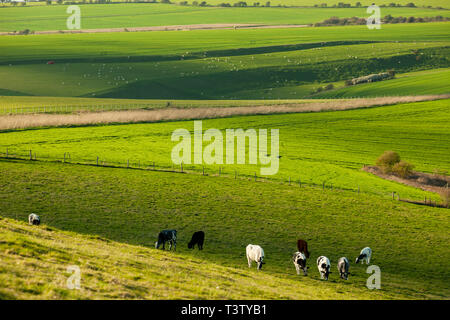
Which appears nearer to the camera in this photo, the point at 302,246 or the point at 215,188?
the point at 302,246

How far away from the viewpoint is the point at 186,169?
2242 inches

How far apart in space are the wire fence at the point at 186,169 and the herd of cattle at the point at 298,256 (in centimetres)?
1744

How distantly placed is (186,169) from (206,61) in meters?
98.0

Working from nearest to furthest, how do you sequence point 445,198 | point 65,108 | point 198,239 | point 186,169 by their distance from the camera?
point 198,239
point 445,198
point 186,169
point 65,108

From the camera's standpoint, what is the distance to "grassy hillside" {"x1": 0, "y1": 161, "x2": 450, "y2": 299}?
21.5 meters

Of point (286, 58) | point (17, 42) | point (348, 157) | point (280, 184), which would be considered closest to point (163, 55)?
point (286, 58)

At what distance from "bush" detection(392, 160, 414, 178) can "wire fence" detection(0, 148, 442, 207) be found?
26.5 feet

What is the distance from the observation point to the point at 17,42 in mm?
169625

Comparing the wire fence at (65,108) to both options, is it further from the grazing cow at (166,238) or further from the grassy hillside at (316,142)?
the grazing cow at (166,238)

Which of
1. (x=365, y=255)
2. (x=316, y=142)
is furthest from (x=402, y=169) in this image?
(x=365, y=255)

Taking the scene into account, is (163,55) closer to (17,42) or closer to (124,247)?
(17,42)

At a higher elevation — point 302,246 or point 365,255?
point 302,246

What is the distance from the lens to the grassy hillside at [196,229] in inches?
845

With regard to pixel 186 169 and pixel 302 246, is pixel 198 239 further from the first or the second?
pixel 186 169
